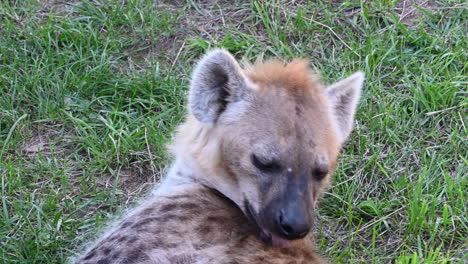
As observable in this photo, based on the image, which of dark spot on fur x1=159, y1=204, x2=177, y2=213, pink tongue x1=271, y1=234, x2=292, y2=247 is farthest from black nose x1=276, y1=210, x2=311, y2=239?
dark spot on fur x1=159, y1=204, x2=177, y2=213

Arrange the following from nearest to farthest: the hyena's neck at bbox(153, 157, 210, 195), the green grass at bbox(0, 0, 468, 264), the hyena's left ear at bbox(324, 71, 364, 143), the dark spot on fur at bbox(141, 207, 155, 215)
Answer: the dark spot on fur at bbox(141, 207, 155, 215), the hyena's neck at bbox(153, 157, 210, 195), the hyena's left ear at bbox(324, 71, 364, 143), the green grass at bbox(0, 0, 468, 264)

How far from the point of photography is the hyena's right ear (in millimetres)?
3266

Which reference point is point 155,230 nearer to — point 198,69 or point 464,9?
point 198,69

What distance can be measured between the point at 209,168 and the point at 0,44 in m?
2.12

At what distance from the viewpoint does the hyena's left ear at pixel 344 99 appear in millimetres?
3484

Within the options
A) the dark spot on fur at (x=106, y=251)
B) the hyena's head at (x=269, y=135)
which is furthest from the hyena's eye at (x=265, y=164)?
the dark spot on fur at (x=106, y=251)

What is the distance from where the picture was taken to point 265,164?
305 cm

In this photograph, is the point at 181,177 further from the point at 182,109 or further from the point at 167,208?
the point at 182,109

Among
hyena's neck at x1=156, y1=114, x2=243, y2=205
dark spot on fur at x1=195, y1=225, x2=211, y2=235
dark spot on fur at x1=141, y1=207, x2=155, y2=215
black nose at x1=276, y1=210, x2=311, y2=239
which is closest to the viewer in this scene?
black nose at x1=276, y1=210, x2=311, y2=239

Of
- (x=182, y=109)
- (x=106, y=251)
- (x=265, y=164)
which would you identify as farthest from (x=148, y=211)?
(x=182, y=109)

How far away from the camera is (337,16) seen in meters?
4.96

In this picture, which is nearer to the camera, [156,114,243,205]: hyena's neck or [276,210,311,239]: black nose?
[276,210,311,239]: black nose

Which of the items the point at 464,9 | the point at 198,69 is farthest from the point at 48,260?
the point at 464,9

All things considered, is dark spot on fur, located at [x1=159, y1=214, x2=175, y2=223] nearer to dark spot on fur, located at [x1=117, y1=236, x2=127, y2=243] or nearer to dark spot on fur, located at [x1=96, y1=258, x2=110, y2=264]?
dark spot on fur, located at [x1=117, y1=236, x2=127, y2=243]
